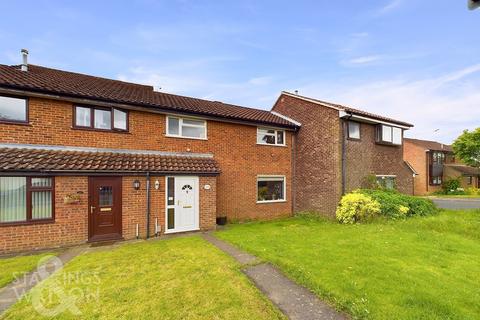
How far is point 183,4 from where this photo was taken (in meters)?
10.3

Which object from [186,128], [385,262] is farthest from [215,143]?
[385,262]

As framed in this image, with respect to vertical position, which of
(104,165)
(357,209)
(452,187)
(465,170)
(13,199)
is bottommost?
(452,187)

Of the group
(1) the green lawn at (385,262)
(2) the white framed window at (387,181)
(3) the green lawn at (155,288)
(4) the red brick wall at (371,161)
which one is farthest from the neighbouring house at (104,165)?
(2) the white framed window at (387,181)

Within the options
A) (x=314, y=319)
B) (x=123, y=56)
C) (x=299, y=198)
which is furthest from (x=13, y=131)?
(x=299, y=198)

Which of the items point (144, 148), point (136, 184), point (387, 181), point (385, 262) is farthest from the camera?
point (387, 181)

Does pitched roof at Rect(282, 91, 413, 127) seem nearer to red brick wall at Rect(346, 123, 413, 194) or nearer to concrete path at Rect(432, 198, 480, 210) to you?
red brick wall at Rect(346, 123, 413, 194)

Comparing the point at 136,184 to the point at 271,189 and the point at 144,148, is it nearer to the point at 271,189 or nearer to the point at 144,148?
the point at 144,148

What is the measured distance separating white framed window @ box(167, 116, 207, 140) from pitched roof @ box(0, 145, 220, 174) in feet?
3.21

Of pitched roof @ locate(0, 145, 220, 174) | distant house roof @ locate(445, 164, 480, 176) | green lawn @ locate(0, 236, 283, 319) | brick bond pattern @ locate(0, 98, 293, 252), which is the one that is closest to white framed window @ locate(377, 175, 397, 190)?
brick bond pattern @ locate(0, 98, 293, 252)

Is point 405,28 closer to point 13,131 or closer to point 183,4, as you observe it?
point 183,4

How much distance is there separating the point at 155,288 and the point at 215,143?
7801mm

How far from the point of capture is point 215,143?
12.0 meters

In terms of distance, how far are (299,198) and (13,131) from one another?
1268 centimetres

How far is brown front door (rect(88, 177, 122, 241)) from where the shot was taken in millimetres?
8594
